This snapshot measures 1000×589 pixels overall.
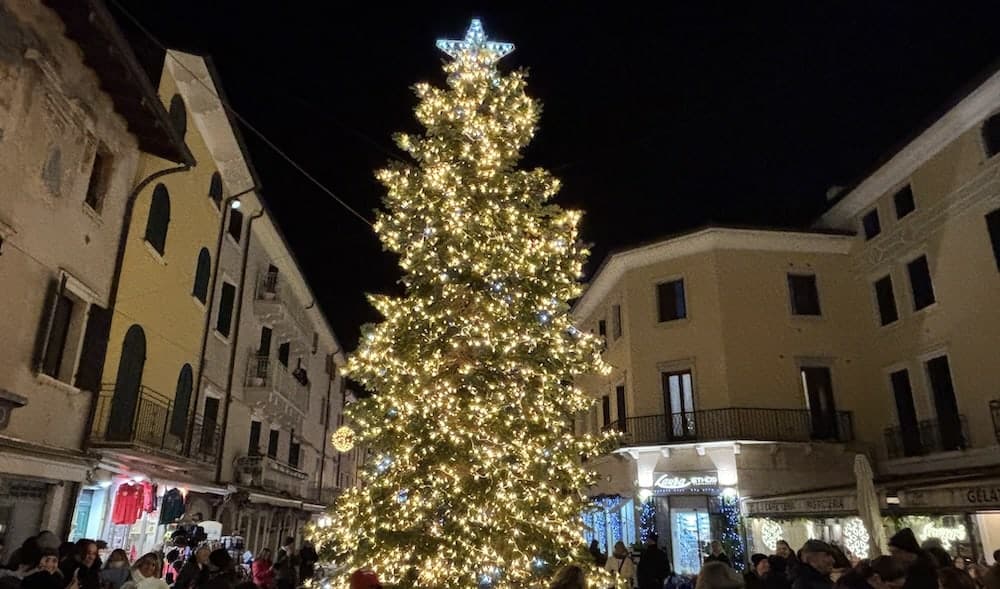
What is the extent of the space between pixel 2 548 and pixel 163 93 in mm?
9603

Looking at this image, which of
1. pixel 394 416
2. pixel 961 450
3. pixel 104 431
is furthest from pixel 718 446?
pixel 104 431

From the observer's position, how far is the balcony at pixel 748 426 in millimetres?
20453

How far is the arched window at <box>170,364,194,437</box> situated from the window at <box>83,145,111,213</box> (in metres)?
5.39

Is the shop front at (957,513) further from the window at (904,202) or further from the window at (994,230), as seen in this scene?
the window at (904,202)

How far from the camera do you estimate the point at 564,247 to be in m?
11.0

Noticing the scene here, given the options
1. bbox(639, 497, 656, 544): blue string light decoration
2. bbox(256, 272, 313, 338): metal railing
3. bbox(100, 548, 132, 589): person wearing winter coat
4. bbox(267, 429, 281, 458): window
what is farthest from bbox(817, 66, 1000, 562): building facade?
bbox(267, 429, 281, 458): window

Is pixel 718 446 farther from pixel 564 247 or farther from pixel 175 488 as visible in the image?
pixel 175 488

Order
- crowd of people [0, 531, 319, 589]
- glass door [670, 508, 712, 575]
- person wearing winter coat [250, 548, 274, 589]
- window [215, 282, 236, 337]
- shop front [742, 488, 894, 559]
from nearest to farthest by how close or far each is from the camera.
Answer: crowd of people [0, 531, 319, 589], person wearing winter coat [250, 548, 274, 589], shop front [742, 488, 894, 559], window [215, 282, 236, 337], glass door [670, 508, 712, 575]

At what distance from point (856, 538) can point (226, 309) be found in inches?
716

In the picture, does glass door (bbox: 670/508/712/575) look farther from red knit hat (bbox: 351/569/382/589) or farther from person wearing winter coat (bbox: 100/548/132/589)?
red knit hat (bbox: 351/569/382/589)

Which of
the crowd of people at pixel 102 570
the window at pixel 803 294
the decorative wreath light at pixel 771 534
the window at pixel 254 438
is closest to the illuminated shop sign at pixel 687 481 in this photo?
the decorative wreath light at pixel 771 534

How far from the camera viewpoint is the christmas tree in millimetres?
9320

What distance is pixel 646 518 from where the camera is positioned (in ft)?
68.8

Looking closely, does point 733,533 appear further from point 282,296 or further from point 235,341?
point 282,296
